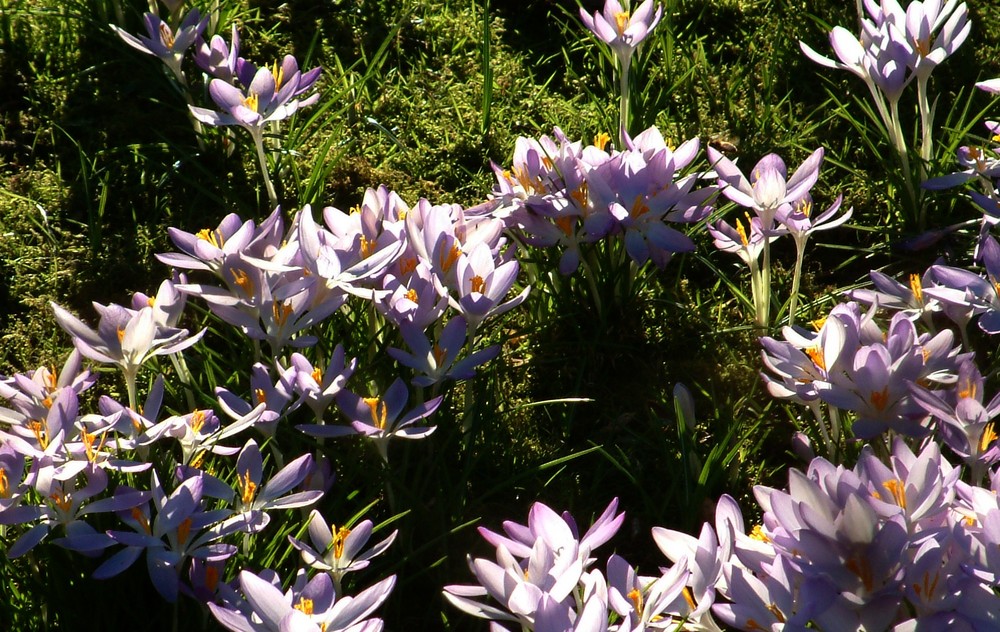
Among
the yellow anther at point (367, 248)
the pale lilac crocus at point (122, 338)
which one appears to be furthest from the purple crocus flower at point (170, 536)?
the yellow anther at point (367, 248)

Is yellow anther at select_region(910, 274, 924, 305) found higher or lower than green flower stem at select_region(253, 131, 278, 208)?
lower

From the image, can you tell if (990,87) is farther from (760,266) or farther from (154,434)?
(154,434)

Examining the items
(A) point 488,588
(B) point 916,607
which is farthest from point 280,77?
(B) point 916,607

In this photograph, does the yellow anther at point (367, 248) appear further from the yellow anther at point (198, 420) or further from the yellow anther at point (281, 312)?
the yellow anther at point (198, 420)

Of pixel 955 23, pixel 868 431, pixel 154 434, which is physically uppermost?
pixel 955 23

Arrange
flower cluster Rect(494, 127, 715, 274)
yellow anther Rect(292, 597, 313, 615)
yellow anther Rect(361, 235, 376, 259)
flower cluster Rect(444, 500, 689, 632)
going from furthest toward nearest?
1. flower cluster Rect(494, 127, 715, 274)
2. yellow anther Rect(361, 235, 376, 259)
3. yellow anther Rect(292, 597, 313, 615)
4. flower cluster Rect(444, 500, 689, 632)

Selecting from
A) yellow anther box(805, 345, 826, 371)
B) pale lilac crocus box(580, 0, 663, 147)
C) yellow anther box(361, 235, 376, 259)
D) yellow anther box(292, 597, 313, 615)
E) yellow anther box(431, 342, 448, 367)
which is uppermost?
pale lilac crocus box(580, 0, 663, 147)

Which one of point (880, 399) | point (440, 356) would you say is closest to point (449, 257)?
point (440, 356)

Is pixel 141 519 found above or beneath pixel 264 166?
beneath

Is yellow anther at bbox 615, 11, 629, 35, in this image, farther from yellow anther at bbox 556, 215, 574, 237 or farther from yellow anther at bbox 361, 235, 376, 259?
yellow anther at bbox 361, 235, 376, 259

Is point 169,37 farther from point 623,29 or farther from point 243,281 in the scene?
point 623,29

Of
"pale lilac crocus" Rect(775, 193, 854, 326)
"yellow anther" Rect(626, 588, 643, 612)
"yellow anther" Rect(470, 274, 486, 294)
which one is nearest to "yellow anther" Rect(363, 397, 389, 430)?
"yellow anther" Rect(470, 274, 486, 294)
